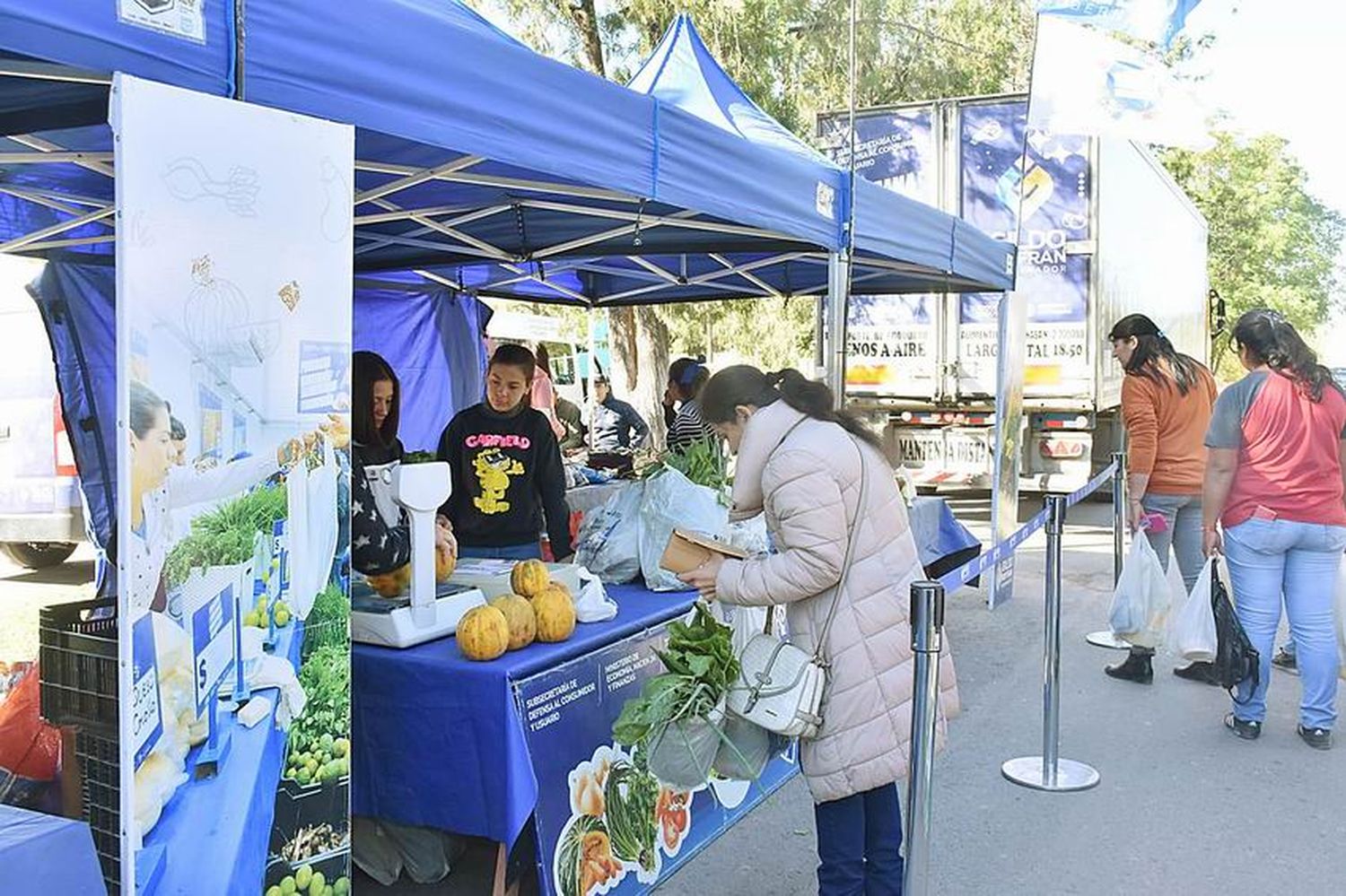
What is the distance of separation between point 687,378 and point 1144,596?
3.59 meters

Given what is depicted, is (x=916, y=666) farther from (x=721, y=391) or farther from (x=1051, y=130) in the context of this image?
(x=1051, y=130)

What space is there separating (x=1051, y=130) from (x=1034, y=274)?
4679 millimetres

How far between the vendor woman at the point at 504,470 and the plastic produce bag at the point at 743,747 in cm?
178

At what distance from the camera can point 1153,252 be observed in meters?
13.5

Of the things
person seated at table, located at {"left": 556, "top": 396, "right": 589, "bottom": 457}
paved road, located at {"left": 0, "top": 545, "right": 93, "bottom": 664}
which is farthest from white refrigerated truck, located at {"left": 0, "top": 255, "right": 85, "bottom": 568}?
person seated at table, located at {"left": 556, "top": 396, "right": 589, "bottom": 457}

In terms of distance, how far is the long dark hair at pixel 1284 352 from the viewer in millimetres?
4992

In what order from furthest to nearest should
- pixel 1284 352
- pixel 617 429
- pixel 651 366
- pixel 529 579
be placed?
pixel 651 366 < pixel 617 429 < pixel 1284 352 < pixel 529 579

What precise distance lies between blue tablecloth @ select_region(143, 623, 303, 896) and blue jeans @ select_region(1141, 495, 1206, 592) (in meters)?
4.97

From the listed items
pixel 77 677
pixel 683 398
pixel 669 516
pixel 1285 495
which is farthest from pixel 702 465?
pixel 683 398

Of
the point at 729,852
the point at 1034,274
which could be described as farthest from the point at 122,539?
the point at 1034,274

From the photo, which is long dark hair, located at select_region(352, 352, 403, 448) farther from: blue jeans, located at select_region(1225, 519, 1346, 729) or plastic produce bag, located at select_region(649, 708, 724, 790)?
blue jeans, located at select_region(1225, 519, 1346, 729)

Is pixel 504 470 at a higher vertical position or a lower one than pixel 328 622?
higher

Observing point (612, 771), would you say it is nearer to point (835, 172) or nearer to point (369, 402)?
point (369, 402)

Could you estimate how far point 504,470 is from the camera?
4.55 m
